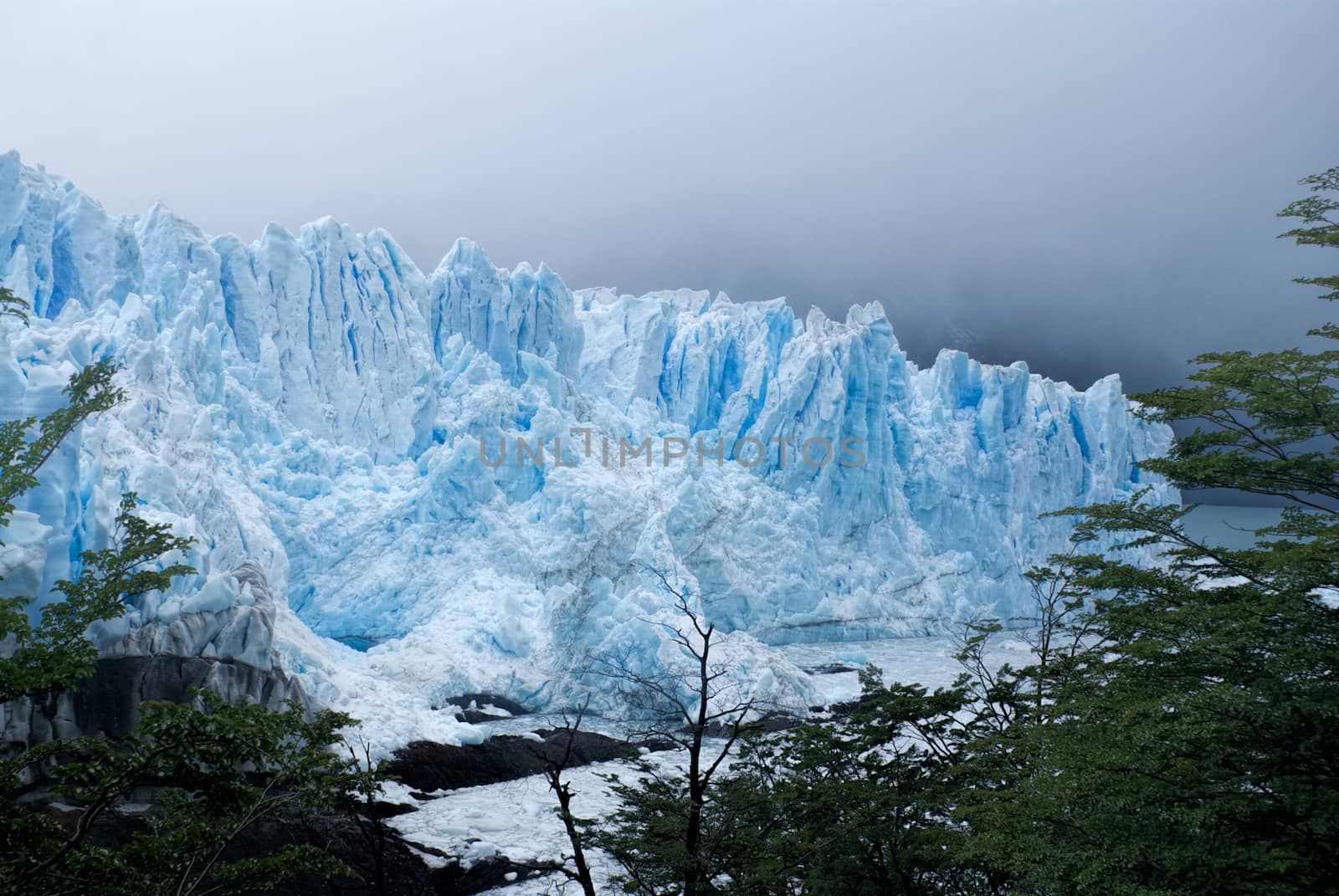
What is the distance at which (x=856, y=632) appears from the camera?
107ft

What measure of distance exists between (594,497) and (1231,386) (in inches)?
887

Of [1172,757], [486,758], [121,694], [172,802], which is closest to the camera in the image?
[1172,757]

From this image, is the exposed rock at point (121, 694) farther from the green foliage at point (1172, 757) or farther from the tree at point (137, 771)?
the green foliage at point (1172, 757)

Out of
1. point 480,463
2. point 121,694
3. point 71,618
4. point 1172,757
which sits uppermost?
point 480,463

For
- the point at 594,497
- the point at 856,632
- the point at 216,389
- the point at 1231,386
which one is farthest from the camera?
the point at 856,632

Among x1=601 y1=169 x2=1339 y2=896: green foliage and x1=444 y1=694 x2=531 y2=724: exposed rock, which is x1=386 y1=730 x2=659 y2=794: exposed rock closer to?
x1=444 y1=694 x2=531 y2=724: exposed rock

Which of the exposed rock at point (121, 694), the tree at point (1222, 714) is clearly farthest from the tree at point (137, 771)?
the tree at point (1222, 714)

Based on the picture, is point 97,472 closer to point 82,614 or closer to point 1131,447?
point 82,614

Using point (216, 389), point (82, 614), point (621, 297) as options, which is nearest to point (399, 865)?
point (82, 614)

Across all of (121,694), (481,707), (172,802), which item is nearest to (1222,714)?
(172,802)

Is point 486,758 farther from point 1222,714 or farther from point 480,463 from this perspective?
point 1222,714

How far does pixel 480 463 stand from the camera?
91.4 ft

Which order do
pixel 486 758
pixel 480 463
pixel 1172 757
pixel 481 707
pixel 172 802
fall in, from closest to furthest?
pixel 1172 757 → pixel 172 802 → pixel 486 758 → pixel 481 707 → pixel 480 463

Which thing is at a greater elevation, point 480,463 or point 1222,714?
point 480,463
